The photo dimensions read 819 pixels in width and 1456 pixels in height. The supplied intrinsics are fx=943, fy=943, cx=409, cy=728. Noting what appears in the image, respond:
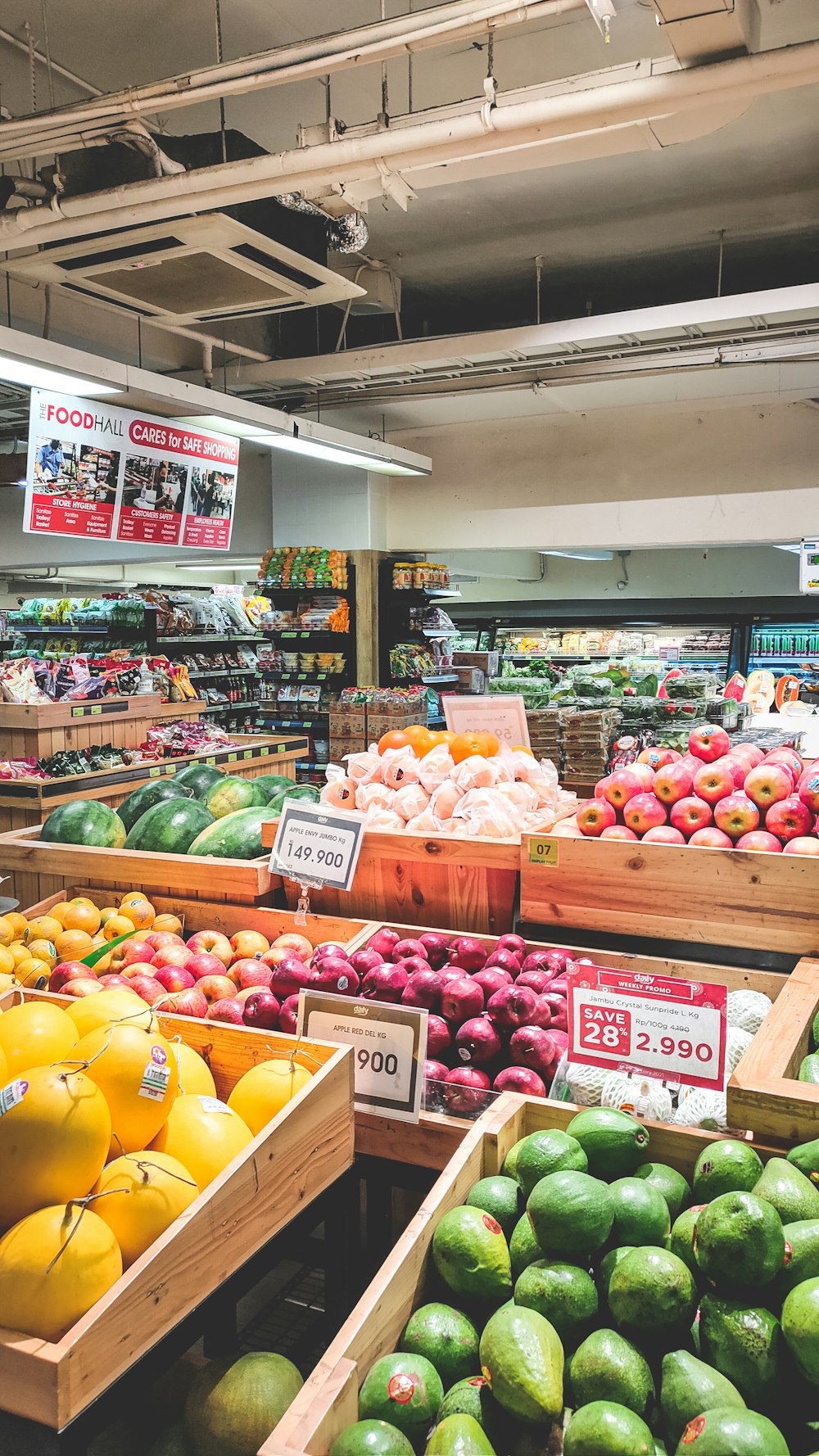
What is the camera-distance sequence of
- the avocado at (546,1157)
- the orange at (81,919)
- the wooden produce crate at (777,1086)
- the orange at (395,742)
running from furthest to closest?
the orange at (395,742) < the orange at (81,919) < the wooden produce crate at (777,1086) < the avocado at (546,1157)

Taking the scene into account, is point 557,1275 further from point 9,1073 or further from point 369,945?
point 369,945

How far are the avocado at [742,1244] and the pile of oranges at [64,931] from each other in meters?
1.69

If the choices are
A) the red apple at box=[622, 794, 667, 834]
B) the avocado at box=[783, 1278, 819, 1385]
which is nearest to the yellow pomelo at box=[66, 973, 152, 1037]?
the avocado at box=[783, 1278, 819, 1385]

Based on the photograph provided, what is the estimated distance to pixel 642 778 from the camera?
8.98 ft

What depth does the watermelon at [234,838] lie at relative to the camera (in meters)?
3.12

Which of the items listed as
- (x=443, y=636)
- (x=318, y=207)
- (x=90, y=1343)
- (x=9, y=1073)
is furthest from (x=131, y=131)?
(x=443, y=636)

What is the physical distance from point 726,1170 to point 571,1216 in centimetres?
28

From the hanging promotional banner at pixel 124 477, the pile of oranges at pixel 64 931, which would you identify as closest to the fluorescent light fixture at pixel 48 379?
the hanging promotional banner at pixel 124 477

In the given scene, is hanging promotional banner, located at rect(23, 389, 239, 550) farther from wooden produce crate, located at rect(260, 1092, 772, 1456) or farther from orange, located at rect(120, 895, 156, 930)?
wooden produce crate, located at rect(260, 1092, 772, 1456)

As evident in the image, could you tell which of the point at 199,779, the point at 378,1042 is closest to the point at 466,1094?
the point at 378,1042

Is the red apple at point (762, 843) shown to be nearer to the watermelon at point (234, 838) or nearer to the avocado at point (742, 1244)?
the avocado at point (742, 1244)

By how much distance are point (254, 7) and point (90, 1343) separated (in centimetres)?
466

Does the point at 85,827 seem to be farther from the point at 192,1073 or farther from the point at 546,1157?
the point at 546,1157

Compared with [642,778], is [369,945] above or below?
below
